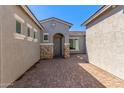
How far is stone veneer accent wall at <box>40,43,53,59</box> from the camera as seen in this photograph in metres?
18.8

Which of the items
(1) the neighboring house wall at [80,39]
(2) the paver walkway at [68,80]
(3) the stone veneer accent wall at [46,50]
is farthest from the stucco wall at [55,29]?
(2) the paver walkway at [68,80]

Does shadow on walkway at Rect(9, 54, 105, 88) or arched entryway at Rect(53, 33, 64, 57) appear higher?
arched entryway at Rect(53, 33, 64, 57)

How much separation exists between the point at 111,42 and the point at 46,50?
1090 centimetres

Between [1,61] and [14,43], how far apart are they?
1.69 metres

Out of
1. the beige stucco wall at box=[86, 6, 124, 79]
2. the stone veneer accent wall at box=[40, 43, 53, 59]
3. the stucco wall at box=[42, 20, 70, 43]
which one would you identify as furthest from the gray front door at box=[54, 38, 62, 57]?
the beige stucco wall at box=[86, 6, 124, 79]

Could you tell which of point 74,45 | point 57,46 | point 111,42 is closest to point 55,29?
point 57,46

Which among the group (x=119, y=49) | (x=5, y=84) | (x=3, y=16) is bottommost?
(x=5, y=84)

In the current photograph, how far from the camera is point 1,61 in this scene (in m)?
5.64

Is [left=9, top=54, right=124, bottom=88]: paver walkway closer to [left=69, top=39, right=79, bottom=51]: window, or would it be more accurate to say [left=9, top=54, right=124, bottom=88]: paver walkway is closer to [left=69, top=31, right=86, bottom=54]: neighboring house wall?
[left=69, top=39, right=79, bottom=51]: window

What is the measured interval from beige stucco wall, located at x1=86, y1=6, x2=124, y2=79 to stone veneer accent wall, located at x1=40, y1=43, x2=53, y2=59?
833 centimetres

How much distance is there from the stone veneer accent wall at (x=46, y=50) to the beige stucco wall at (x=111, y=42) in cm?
833
